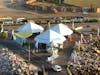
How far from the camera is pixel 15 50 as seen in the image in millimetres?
45719

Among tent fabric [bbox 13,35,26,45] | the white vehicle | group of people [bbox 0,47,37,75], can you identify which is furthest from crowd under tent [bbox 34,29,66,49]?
the white vehicle

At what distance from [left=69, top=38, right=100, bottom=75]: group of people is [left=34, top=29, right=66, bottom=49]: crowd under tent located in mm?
2733

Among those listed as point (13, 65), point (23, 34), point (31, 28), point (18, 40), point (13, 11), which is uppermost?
point (23, 34)

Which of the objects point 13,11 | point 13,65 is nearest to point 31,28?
point 13,65

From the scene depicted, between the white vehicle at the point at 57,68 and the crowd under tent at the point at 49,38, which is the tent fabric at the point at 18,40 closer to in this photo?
the crowd under tent at the point at 49,38

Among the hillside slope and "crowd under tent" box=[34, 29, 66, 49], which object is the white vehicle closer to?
"crowd under tent" box=[34, 29, 66, 49]

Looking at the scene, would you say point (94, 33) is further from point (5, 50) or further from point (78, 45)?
point (5, 50)

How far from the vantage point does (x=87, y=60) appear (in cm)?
4197

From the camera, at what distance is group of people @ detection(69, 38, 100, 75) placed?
3962cm

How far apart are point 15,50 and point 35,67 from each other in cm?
603

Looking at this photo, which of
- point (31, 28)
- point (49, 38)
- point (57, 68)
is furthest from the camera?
point (31, 28)

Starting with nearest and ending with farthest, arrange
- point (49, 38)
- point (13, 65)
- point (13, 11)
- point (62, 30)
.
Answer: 1. point (13, 65)
2. point (49, 38)
3. point (62, 30)
4. point (13, 11)

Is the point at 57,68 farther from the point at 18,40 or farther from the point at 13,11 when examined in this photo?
the point at 13,11

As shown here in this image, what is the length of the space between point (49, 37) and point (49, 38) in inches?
5.7
